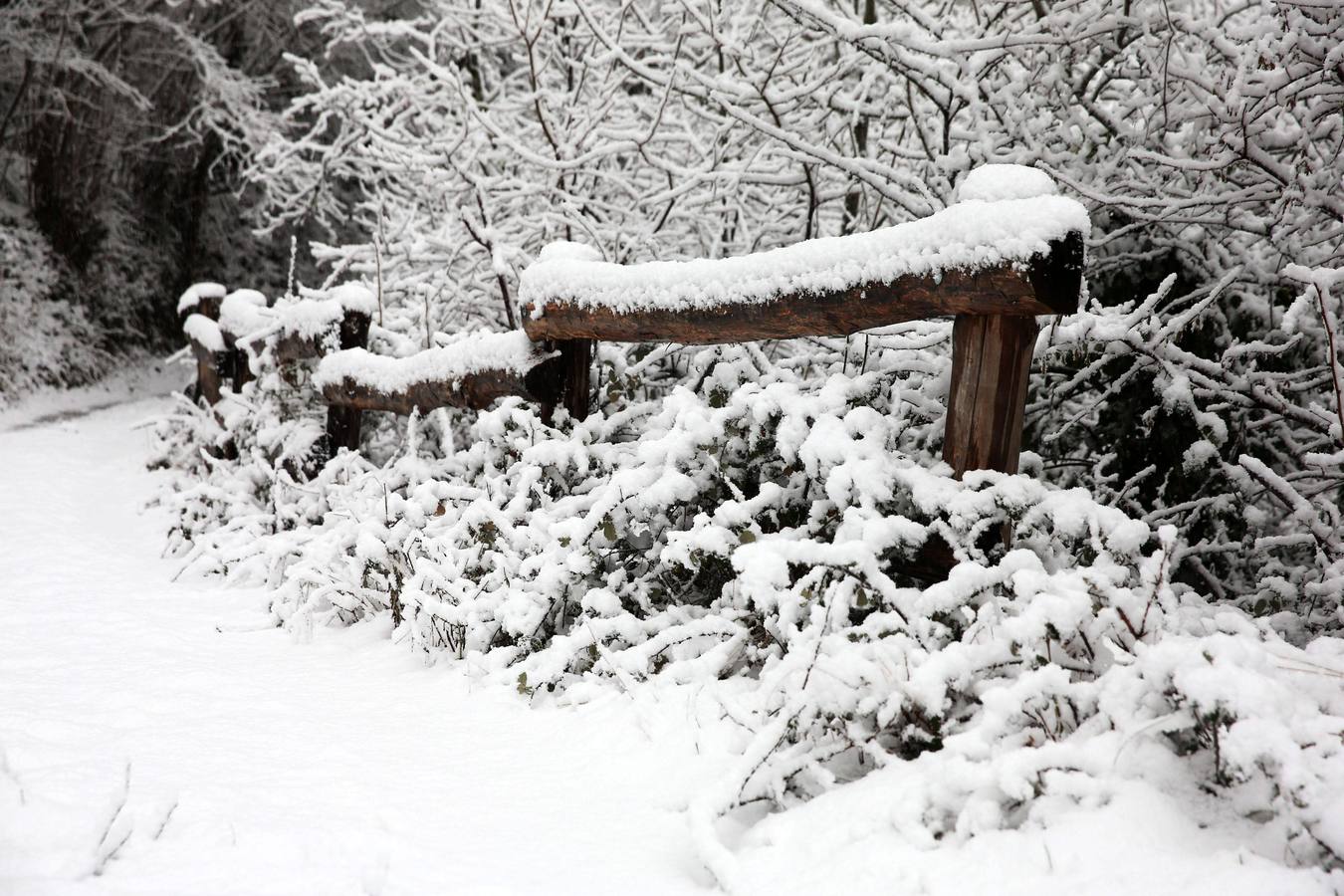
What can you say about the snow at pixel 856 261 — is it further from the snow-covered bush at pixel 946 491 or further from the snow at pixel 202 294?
the snow at pixel 202 294

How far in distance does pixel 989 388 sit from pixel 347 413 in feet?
12.4

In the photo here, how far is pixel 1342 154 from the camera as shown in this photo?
277cm

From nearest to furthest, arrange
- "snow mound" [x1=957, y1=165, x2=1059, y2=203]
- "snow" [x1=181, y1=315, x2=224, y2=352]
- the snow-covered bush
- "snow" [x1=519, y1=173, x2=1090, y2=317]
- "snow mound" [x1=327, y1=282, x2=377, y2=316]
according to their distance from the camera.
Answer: the snow-covered bush
"snow" [x1=519, y1=173, x2=1090, y2=317]
"snow mound" [x1=957, y1=165, x2=1059, y2=203]
"snow mound" [x1=327, y1=282, x2=377, y2=316]
"snow" [x1=181, y1=315, x2=224, y2=352]

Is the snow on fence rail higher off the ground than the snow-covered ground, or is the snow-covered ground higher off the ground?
the snow on fence rail

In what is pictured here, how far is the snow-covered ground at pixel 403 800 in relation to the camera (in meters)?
1.34

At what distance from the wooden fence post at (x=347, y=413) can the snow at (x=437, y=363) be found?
0.17m

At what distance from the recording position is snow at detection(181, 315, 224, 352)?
647 centimetres

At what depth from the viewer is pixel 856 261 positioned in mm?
2289

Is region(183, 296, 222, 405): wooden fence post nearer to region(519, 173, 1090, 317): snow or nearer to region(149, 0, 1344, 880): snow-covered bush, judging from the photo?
region(149, 0, 1344, 880): snow-covered bush

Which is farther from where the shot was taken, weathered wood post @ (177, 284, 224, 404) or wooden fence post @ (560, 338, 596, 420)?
weathered wood post @ (177, 284, 224, 404)

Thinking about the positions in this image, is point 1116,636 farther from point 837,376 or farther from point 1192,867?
point 837,376

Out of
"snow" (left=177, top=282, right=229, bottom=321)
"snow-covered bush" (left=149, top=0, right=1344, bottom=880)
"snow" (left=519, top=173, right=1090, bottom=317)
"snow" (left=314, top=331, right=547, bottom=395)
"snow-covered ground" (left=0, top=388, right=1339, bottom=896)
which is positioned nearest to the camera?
"snow-covered ground" (left=0, top=388, right=1339, bottom=896)

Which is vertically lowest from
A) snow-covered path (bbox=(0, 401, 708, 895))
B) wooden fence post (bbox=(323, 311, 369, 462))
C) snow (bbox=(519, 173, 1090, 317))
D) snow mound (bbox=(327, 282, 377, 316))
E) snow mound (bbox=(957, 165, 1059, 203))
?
snow-covered path (bbox=(0, 401, 708, 895))

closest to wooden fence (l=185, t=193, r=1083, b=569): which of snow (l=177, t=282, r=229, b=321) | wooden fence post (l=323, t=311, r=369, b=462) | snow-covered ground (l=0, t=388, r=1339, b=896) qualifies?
snow-covered ground (l=0, t=388, r=1339, b=896)
